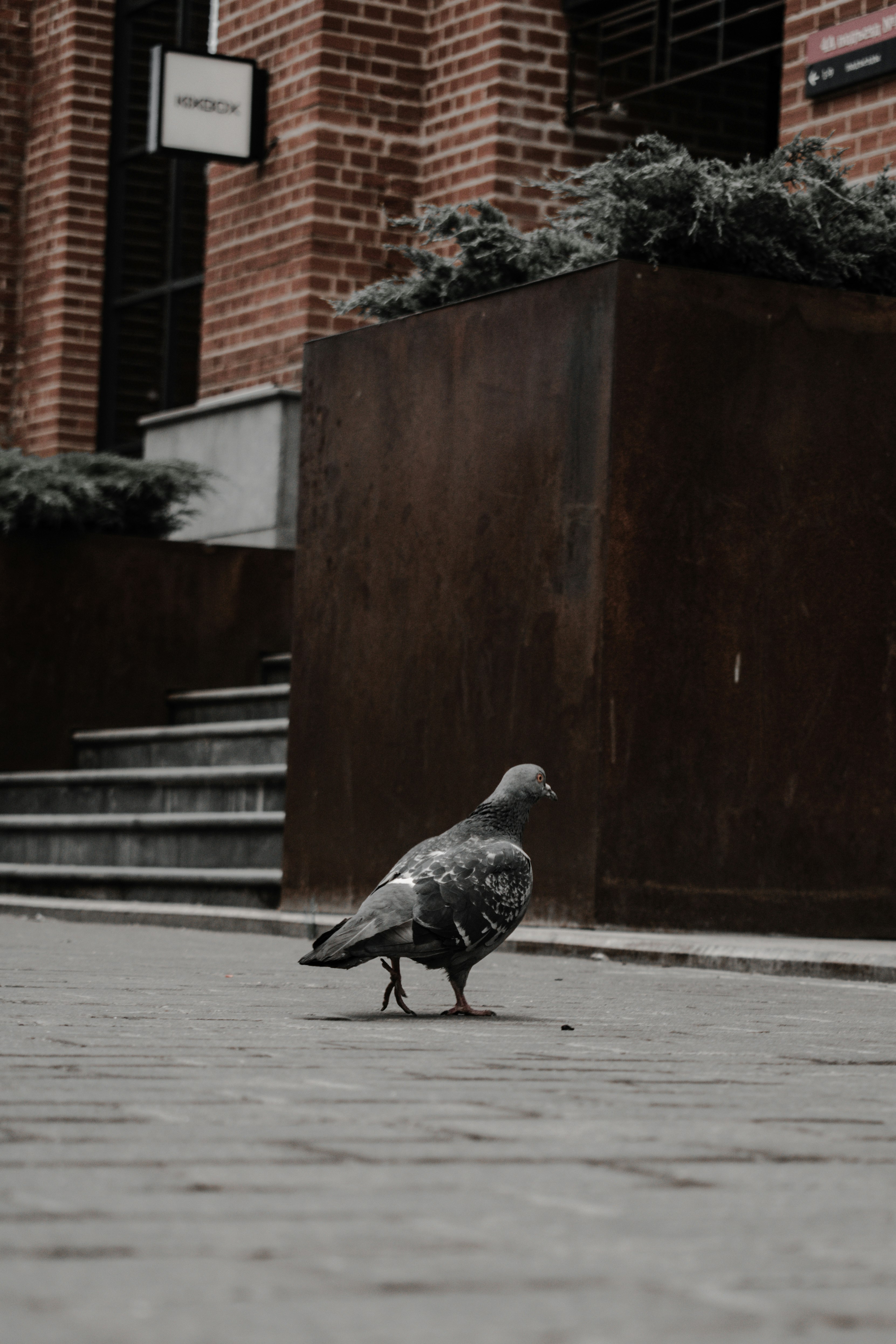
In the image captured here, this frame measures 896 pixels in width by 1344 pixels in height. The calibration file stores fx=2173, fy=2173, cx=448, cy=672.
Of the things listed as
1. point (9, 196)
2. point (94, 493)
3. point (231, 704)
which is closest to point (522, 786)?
point (231, 704)

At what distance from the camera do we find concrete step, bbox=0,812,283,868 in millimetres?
11602

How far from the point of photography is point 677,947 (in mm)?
8266

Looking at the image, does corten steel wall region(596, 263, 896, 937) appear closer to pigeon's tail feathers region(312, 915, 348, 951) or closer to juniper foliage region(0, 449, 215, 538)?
pigeon's tail feathers region(312, 915, 348, 951)

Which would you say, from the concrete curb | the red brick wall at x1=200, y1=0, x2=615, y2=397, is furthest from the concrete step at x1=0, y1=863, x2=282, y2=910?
the red brick wall at x1=200, y1=0, x2=615, y2=397

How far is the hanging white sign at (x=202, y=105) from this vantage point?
1538cm

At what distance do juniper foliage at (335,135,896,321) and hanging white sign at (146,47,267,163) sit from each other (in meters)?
5.65

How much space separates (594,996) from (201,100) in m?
10.2

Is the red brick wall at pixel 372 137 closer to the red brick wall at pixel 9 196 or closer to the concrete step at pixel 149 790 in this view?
the concrete step at pixel 149 790

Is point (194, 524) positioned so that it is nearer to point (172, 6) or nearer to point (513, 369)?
point (172, 6)

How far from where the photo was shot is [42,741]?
46.1 feet

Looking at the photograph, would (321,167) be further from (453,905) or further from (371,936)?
(371,936)

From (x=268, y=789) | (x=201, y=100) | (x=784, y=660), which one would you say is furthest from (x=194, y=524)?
(x=784, y=660)

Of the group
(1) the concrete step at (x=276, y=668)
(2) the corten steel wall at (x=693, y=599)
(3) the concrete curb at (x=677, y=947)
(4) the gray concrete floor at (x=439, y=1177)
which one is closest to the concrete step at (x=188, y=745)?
(1) the concrete step at (x=276, y=668)

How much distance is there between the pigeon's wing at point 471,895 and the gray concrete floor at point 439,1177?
0.24 m
